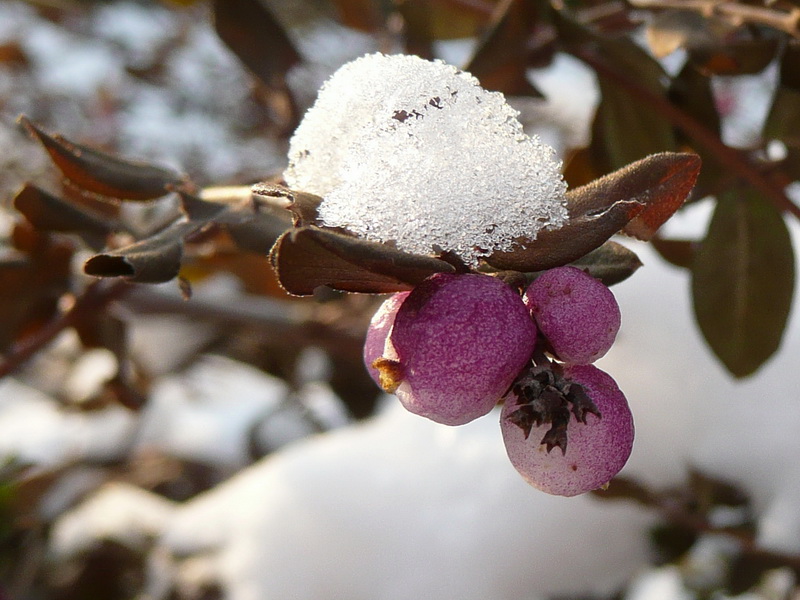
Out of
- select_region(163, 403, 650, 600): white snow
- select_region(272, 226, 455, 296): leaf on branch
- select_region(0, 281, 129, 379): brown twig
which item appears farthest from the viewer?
select_region(163, 403, 650, 600): white snow

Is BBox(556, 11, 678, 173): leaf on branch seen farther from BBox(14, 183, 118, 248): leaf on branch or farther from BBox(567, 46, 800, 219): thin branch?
BBox(14, 183, 118, 248): leaf on branch

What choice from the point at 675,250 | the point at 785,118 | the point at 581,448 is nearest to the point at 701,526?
the point at 675,250

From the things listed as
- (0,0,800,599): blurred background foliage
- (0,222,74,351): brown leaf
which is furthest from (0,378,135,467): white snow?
(0,222,74,351): brown leaf

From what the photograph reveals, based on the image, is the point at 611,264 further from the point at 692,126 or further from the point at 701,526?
the point at 701,526

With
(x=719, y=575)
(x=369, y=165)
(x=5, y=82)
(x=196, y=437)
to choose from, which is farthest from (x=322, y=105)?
(x=5, y=82)

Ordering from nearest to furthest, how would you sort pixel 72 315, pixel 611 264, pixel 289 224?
pixel 611 264, pixel 289 224, pixel 72 315
